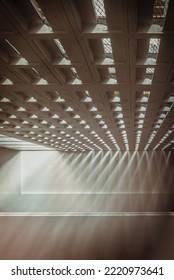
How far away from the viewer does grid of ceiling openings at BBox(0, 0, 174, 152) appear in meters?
3.59

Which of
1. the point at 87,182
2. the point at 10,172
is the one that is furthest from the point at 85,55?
the point at 87,182

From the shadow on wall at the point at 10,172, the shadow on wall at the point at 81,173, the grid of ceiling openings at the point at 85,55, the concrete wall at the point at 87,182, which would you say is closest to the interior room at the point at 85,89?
the grid of ceiling openings at the point at 85,55

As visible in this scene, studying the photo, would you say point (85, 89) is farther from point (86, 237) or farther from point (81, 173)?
point (81, 173)

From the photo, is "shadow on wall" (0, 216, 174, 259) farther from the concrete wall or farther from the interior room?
the concrete wall

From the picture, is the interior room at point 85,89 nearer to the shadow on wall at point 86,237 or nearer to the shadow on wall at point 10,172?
the shadow on wall at point 86,237

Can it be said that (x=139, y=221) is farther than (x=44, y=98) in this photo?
Yes

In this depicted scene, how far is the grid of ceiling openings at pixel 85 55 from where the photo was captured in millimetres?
3594

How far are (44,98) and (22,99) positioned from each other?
1.97 feet

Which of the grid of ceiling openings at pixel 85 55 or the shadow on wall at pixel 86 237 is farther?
the shadow on wall at pixel 86 237

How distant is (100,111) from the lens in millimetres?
9688

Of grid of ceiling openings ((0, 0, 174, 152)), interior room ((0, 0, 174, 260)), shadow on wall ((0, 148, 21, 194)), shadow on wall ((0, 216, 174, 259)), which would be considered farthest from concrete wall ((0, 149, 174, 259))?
grid of ceiling openings ((0, 0, 174, 152))

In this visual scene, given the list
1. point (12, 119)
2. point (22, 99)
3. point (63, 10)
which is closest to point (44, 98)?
point (22, 99)

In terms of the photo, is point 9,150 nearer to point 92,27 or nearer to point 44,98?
point 44,98

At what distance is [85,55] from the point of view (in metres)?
Answer: 4.82
